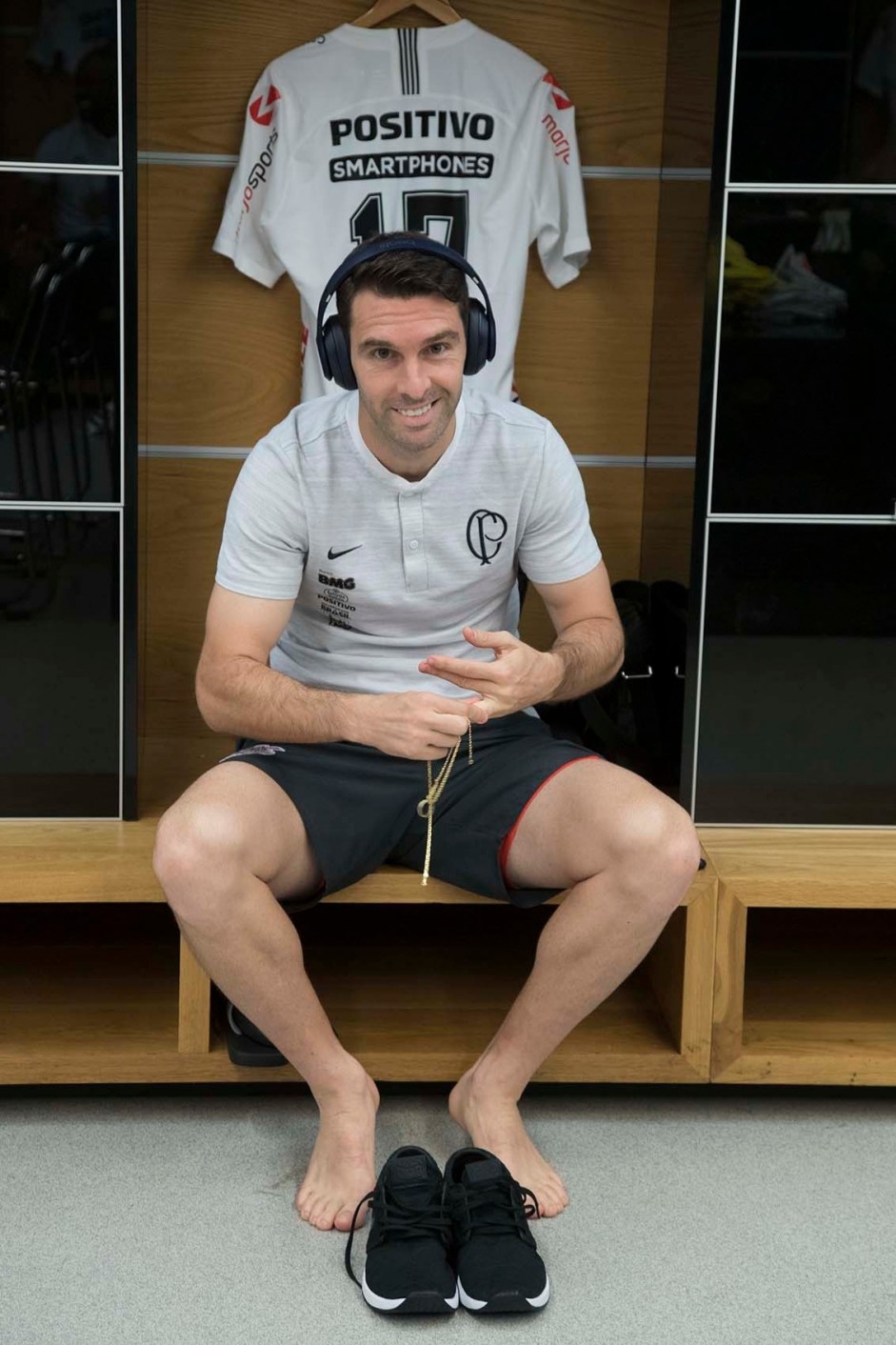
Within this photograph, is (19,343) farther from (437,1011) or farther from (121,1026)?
(437,1011)

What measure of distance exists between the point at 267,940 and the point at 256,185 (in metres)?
1.31

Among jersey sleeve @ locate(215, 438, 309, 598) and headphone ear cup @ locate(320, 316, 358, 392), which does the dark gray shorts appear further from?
headphone ear cup @ locate(320, 316, 358, 392)

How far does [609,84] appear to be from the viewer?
2.57m

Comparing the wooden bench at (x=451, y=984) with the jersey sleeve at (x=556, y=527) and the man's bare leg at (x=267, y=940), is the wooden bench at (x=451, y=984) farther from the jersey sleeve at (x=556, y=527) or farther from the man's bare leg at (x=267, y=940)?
the jersey sleeve at (x=556, y=527)

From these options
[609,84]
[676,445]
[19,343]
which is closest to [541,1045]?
[676,445]

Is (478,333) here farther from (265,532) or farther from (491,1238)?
(491,1238)

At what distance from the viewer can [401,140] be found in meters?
2.48

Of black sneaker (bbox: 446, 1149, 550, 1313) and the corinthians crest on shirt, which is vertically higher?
the corinthians crest on shirt

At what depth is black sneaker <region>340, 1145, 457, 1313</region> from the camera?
1584 millimetres

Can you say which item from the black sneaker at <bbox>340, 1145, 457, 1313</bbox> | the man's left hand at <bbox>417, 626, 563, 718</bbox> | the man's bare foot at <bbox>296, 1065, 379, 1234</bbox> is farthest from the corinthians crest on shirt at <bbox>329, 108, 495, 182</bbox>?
the black sneaker at <bbox>340, 1145, 457, 1313</bbox>

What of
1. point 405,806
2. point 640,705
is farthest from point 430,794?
point 640,705

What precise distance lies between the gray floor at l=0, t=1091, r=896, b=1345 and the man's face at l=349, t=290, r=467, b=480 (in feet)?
2.96

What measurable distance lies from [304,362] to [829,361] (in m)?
0.86

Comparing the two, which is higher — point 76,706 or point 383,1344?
point 76,706
